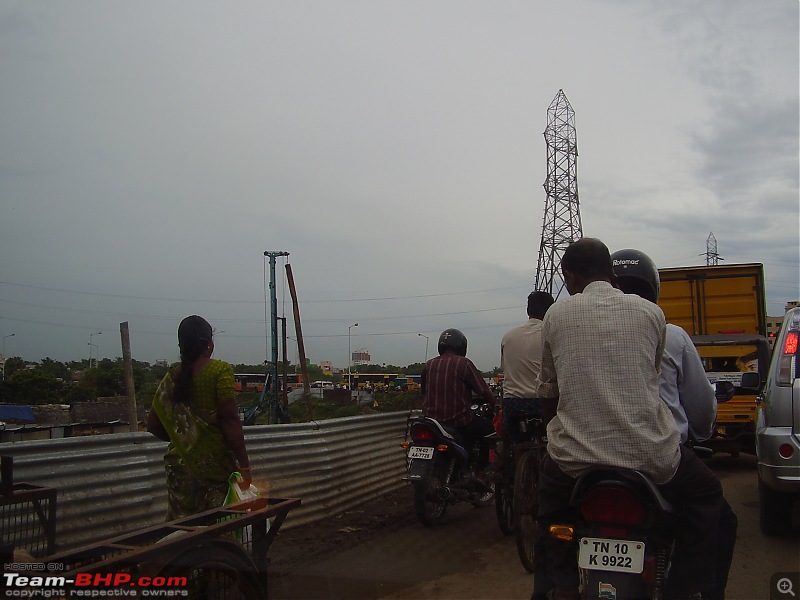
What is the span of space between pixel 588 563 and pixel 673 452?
1.82 feet

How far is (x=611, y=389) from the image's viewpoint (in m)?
2.82

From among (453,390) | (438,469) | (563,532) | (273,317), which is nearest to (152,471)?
(438,469)

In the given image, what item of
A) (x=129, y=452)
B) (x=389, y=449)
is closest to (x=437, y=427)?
(x=389, y=449)

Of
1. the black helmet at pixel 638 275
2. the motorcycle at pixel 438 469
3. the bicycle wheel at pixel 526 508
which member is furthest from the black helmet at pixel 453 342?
Answer: the black helmet at pixel 638 275

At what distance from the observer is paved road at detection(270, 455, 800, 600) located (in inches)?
196

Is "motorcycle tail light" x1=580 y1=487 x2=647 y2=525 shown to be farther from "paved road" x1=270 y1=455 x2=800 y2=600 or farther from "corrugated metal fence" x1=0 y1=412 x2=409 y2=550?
"corrugated metal fence" x1=0 y1=412 x2=409 y2=550

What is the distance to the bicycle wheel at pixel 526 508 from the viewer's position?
529 cm

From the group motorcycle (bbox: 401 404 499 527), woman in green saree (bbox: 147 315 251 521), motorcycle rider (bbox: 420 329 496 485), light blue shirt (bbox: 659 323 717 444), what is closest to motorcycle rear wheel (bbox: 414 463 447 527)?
motorcycle (bbox: 401 404 499 527)

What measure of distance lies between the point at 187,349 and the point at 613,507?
245 centimetres

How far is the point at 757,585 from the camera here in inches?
193

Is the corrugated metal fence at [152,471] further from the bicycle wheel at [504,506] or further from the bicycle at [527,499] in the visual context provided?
the bicycle at [527,499]

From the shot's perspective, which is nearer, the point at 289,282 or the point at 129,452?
the point at 129,452

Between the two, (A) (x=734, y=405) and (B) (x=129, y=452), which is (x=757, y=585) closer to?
(B) (x=129, y=452)

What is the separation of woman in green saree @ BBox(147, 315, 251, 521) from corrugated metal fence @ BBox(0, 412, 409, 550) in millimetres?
1126
